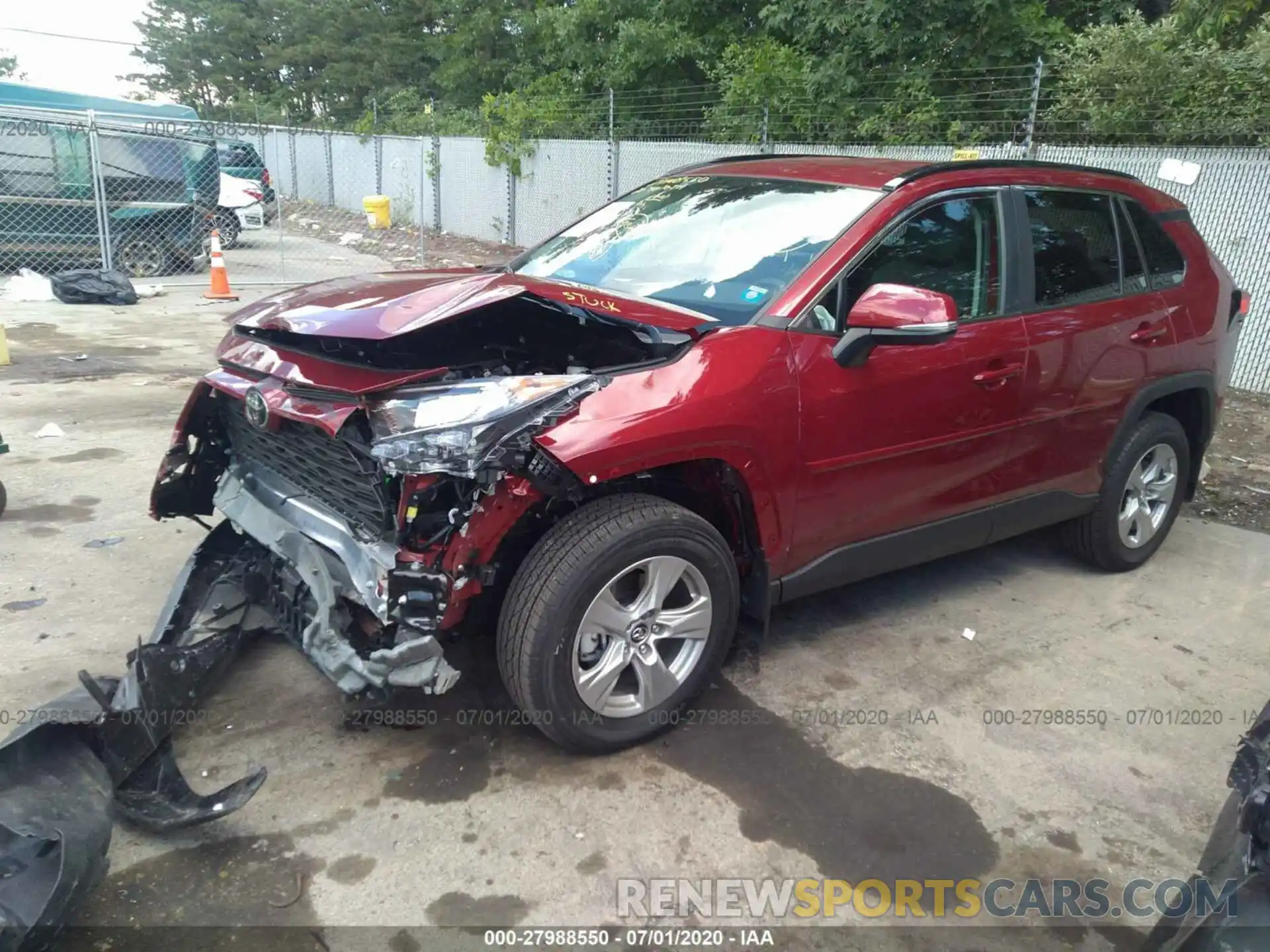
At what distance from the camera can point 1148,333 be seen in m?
4.29

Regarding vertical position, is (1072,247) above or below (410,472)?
above

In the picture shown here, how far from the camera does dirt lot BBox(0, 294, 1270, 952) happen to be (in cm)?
253

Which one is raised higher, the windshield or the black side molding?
the windshield

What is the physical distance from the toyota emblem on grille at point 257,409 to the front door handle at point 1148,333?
359cm

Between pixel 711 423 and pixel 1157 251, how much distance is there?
2808mm

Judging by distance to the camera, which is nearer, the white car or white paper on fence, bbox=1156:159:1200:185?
white paper on fence, bbox=1156:159:1200:185

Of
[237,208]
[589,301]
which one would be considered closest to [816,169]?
[589,301]

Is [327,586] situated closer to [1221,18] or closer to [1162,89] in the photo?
[1221,18]

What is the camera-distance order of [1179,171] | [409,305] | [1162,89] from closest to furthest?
[409,305], [1179,171], [1162,89]

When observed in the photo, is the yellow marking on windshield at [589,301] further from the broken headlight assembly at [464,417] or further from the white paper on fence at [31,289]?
the white paper on fence at [31,289]

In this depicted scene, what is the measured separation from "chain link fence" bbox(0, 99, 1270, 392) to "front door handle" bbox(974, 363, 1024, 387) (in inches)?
240

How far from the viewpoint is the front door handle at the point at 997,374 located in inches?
144

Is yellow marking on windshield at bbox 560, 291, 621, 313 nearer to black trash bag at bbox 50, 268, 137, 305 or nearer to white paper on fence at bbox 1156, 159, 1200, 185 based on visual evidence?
white paper on fence at bbox 1156, 159, 1200, 185

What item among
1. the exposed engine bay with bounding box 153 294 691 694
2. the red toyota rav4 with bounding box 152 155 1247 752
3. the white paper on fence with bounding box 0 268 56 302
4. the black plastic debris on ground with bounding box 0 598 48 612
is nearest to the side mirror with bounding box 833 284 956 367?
the red toyota rav4 with bounding box 152 155 1247 752
